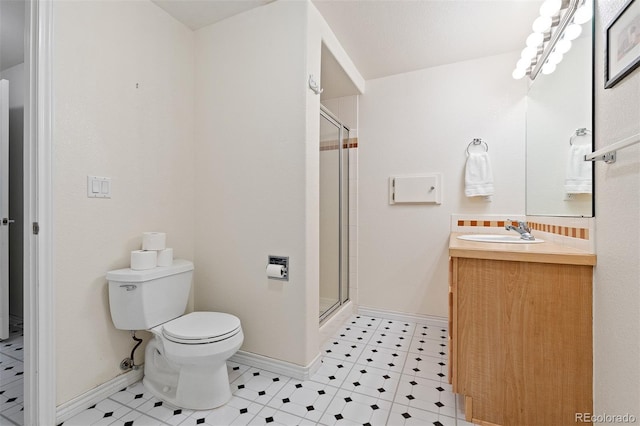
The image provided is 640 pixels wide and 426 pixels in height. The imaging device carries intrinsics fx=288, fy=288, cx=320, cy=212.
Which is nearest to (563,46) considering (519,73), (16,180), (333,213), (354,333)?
(519,73)

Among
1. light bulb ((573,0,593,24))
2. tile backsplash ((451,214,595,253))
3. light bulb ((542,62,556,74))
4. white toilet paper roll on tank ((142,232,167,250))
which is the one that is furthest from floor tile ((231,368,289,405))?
light bulb ((542,62,556,74))

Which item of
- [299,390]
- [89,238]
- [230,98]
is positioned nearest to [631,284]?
[299,390]

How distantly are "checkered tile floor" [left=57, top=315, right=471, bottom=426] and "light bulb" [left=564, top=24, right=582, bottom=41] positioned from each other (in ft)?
6.44

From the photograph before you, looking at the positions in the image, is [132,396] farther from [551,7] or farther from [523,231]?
[551,7]

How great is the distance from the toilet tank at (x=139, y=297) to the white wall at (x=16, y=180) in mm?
1668

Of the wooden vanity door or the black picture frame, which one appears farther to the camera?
the wooden vanity door

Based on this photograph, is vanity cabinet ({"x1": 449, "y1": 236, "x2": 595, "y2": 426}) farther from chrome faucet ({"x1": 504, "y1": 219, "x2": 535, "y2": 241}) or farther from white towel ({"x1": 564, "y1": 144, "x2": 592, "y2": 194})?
chrome faucet ({"x1": 504, "y1": 219, "x2": 535, "y2": 241})

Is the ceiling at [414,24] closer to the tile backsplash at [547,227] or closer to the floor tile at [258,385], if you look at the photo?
the tile backsplash at [547,227]

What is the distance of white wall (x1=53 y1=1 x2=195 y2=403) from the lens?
1.38 m

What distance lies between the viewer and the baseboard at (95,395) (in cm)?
136

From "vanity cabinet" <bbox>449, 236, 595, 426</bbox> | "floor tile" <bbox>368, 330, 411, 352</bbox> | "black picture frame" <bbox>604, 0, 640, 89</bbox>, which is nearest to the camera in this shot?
"black picture frame" <bbox>604, 0, 640, 89</bbox>

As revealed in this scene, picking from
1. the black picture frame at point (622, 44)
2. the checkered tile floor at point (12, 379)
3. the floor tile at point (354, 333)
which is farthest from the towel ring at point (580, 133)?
the checkered tile floor at point (12, 379)

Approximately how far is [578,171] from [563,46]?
745 millimetres

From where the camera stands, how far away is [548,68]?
183 centimetres
